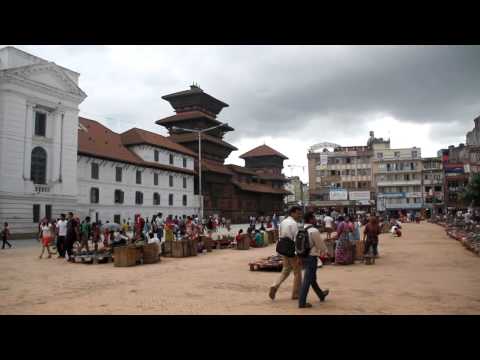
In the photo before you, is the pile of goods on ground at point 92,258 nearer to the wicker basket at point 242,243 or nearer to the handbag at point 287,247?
the wicker basket at point 242,243

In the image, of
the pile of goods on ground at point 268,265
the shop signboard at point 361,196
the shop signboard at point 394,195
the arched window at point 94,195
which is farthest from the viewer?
the shop signboard at point 394,195

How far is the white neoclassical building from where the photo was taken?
27.8 m

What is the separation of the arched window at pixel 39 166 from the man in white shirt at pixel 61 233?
15.8 m

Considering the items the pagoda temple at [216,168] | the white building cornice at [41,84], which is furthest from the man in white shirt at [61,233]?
the pagoda temple at [216,168]

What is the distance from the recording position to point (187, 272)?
11961mm

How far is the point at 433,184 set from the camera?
74875 mm

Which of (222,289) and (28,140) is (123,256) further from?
(28,140)

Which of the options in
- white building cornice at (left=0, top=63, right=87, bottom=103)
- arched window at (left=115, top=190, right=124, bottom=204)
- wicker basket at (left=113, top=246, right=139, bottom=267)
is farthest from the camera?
arched window at (left=115, top=190, right=124, bottom=204)

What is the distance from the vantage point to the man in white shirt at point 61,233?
51.5 feet

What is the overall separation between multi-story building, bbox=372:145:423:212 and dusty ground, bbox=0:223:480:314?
65.1m

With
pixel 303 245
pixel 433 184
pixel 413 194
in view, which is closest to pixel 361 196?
pixel 413 194

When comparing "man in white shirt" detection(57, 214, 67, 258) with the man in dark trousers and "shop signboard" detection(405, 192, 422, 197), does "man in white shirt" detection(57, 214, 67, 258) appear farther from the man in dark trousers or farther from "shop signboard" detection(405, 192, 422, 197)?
"shop signboard" detection(405, 192, 422, 197)

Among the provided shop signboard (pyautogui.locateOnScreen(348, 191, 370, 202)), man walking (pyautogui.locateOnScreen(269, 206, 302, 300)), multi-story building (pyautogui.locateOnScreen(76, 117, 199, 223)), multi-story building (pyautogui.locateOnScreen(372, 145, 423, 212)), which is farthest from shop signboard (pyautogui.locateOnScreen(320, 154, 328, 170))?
man walking (pyautogui.locateOnScreen(269, 206, 302, 300))

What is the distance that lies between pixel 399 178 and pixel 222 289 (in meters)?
74.4
